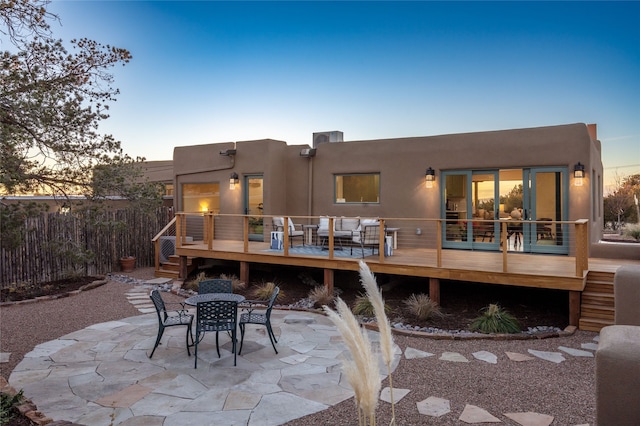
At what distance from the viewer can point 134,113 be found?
13.9m

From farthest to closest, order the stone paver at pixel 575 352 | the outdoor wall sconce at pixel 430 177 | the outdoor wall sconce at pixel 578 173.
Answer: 1. the outdoor wall sconce at pixel 430 177
2. the outdoor wall sconce at pixel 578 173
3. the stone paver at pixel 575 352

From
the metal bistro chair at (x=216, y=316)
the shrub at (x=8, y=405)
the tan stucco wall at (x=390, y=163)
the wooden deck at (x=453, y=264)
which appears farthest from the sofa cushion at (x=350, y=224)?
the shrub at (x=8, y=405)

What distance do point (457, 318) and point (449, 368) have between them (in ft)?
8.07

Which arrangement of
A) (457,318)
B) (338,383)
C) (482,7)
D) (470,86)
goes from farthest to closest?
1. (470,86)
2. (482,7)
3. (457,318)
4. (338,383)

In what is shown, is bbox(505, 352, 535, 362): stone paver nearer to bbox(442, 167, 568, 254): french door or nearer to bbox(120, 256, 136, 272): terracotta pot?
bbox(442, 167, 568, 254): french door

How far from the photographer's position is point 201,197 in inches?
534

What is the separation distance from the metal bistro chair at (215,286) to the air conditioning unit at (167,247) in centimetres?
612

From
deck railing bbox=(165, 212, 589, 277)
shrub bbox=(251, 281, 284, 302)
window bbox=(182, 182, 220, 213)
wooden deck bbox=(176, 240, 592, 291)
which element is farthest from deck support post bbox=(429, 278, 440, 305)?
window bbox=(182, 182, 220, 213)

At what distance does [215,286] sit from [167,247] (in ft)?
21.1

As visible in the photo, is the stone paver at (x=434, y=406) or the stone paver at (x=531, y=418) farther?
the stone paver at (x=434, y=406)

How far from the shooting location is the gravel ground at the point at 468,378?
3.66 m

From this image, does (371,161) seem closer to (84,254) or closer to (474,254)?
(474,254)

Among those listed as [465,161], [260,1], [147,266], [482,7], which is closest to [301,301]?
[465,161]

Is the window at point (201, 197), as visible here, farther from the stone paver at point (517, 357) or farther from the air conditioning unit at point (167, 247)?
the stone paver at point (517, 357)
